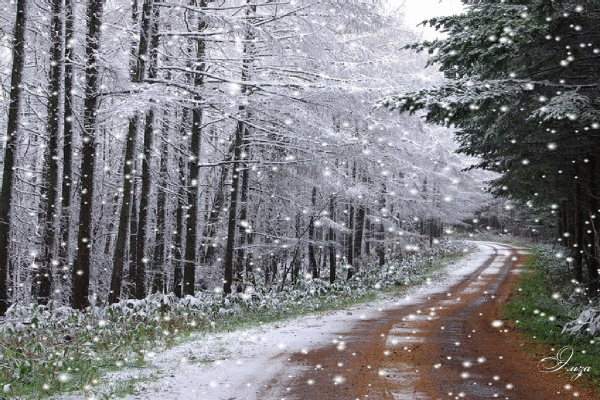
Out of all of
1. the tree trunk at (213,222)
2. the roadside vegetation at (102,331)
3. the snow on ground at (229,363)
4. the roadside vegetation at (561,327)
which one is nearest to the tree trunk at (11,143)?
the roadside vegetation at (102,331)

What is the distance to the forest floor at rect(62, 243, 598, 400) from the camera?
6465mm

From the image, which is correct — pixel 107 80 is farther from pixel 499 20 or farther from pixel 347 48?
pixel 499 20

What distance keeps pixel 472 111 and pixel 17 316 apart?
9.23 metres

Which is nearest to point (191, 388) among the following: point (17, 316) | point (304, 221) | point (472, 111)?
point (17, 316)

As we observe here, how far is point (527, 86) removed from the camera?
9.67m

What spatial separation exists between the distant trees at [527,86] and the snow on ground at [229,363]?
521 cm

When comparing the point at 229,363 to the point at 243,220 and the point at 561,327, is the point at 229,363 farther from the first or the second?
the point at 243,220

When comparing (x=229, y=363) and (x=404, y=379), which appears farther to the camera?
(x=229, y=363)

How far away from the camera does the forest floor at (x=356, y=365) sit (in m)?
6.46

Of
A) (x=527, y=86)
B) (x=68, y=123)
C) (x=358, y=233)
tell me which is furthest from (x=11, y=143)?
(x=358, y=233)

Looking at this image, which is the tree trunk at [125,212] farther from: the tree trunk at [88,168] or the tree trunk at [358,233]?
the tree trunk at [358,233]

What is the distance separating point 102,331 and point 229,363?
120 inches

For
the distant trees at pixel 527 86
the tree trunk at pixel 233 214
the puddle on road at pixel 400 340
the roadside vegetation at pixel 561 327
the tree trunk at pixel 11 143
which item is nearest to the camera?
the roadside vegetation at pixel 561 327

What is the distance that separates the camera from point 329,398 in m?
6.17
